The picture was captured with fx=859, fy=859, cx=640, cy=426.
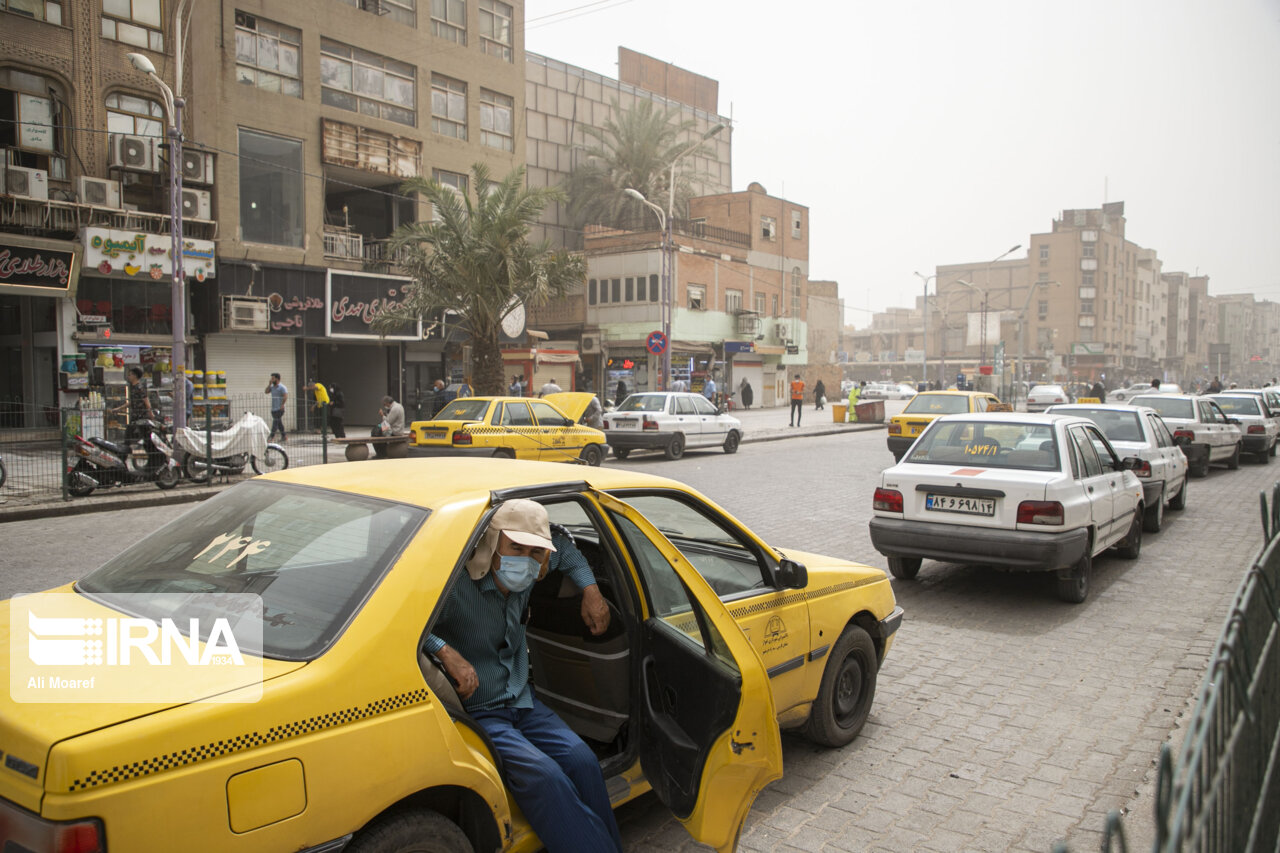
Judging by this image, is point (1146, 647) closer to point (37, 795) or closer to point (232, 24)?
point (37, 795)

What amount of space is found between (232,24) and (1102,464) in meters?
26.3

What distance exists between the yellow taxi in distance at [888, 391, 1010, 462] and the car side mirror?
15547 mm

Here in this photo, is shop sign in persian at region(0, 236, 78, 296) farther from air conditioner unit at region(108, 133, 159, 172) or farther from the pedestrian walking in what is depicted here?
the pedestrian walking

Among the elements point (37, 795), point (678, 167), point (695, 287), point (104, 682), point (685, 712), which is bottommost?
point (685, 712)

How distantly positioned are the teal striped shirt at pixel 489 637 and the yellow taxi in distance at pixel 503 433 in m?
13.4

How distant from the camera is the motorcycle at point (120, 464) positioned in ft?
42.5

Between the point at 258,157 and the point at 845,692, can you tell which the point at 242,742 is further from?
the point at 258,157

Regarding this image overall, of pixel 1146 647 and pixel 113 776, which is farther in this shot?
pixel 1146 647

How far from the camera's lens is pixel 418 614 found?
2.50m

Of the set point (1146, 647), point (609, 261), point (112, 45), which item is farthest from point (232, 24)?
point (1146, 647)

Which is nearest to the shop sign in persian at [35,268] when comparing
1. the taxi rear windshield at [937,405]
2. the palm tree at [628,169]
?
the taxi rear windshield at [937,405]

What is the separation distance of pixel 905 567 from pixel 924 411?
1287 cm

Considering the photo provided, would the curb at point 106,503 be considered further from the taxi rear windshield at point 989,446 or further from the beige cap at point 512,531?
the beige cap at point 512,531

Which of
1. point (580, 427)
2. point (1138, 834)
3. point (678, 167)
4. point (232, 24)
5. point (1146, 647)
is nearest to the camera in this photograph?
point (1138, 834)
